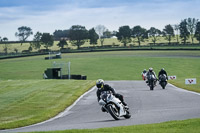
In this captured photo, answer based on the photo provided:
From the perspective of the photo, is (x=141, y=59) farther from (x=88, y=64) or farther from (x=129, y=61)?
(x=88, y=64)

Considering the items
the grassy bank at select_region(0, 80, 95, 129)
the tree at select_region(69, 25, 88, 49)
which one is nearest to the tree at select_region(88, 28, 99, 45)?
the tree at select_region(69, 25, 88, 49)

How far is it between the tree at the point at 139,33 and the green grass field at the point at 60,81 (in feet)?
254

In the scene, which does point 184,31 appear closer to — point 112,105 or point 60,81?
point 60,81

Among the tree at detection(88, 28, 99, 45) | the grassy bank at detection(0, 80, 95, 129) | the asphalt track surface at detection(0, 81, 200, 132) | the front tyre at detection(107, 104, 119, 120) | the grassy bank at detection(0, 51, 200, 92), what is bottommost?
the grassy bank at detection(0, 51, 200, 92)

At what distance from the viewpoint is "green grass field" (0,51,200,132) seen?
19.9m

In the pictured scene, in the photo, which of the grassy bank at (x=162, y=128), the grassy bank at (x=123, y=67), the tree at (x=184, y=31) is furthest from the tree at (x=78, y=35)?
the grassy bank at (x=162, y=128)

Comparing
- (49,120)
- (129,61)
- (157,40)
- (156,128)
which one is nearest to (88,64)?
(129,61)

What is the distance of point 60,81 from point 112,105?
2800cm

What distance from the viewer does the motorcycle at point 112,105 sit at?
15.2m

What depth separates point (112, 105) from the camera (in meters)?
15.2

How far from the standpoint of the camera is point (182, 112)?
54.1 ft

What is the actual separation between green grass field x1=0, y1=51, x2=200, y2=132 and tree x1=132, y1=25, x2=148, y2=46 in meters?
77.3

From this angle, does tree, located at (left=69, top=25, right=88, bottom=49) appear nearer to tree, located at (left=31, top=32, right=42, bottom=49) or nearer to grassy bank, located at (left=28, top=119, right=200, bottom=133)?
tree, located at (left=31, top=32, right=42, bottom=49)

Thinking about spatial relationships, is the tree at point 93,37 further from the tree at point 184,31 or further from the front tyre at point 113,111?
the front tyre at point 113,111
